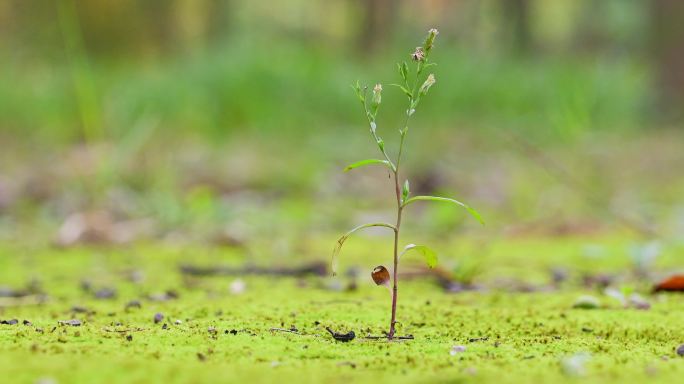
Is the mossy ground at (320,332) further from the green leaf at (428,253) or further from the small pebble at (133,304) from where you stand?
the green leaf at (428,253)

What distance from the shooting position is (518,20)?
14.3m

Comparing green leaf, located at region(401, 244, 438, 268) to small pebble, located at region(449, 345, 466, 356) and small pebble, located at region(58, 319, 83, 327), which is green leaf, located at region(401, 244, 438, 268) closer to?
small pebble, located at region(449, 345, 466, 356)

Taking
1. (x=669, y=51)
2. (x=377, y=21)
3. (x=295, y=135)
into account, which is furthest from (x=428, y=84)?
(x=377, y=21)

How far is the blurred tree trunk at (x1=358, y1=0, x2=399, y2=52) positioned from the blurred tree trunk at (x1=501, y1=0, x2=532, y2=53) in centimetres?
210

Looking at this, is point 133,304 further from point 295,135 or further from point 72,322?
point 295,135

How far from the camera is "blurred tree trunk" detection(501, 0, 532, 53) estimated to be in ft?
45.9

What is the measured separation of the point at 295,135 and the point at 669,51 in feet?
21.6

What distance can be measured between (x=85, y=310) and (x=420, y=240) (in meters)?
2.04

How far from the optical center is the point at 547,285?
2.60 m

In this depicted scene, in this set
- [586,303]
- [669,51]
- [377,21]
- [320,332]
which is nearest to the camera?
[320,332]

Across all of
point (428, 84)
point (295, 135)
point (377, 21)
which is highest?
point (377, 21)

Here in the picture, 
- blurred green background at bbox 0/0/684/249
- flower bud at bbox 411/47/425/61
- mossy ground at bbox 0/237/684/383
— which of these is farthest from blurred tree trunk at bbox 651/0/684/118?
flower bud at bbox 411/47/425/61

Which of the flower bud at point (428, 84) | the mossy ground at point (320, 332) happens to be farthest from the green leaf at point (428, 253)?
the flower bud at point (428, 84)

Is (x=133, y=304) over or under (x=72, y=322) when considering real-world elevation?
over
